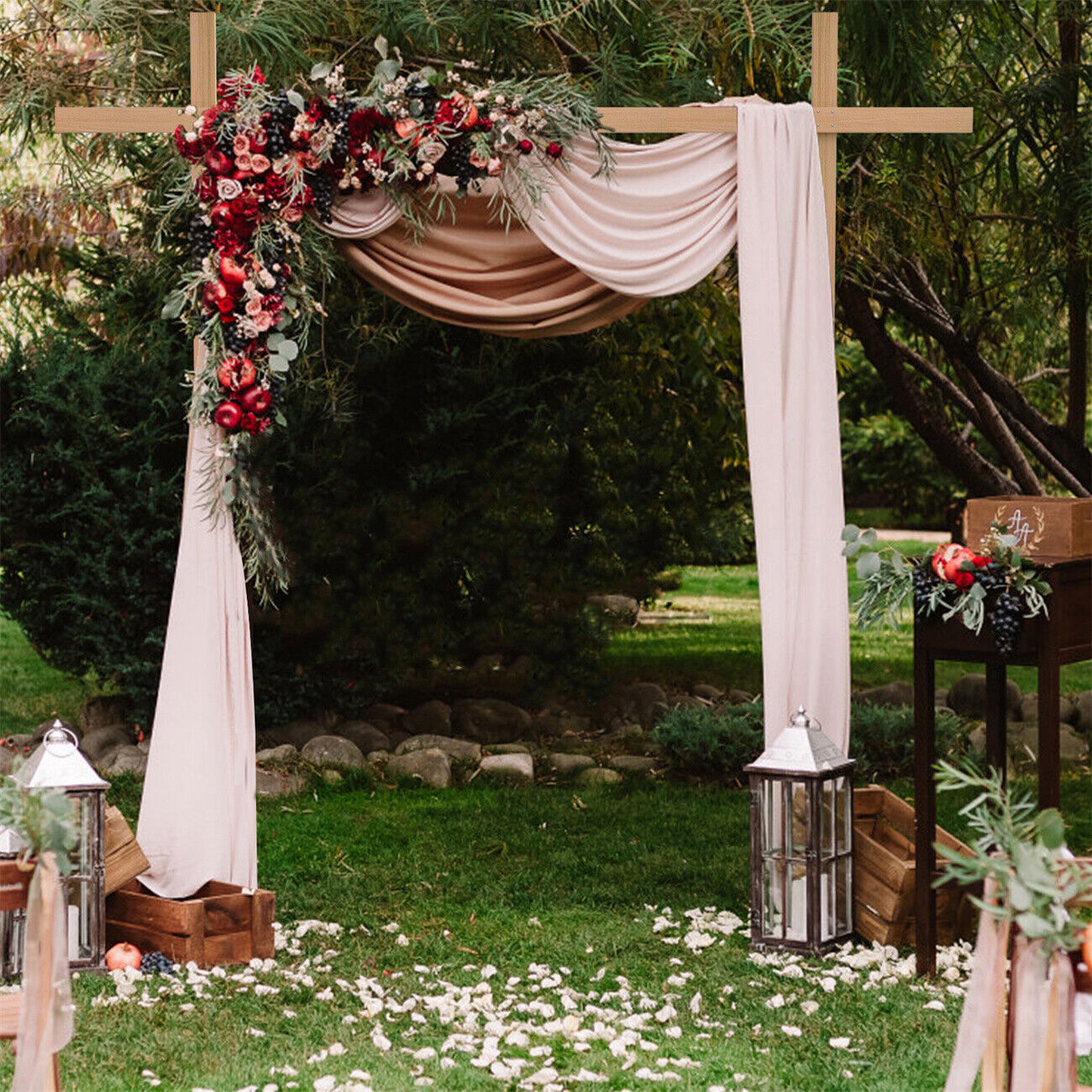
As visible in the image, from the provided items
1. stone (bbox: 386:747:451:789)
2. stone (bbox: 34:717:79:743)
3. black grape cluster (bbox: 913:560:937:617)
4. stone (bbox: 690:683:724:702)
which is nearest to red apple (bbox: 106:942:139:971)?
black grape cluster (bbox: 913:560:937:617)

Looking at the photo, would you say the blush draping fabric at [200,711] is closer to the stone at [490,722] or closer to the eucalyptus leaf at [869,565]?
the eucalyptus leaf at [869,565]

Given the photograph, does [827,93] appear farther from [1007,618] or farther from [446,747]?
[446,747]

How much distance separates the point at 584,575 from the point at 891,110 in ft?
12.0

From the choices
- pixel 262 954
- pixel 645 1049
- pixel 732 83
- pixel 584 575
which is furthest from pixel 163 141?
pixel 645 1049

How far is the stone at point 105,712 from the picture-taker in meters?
7.79

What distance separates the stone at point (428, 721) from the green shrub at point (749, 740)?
4.01 feet

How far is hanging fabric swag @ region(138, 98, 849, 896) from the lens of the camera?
452cm

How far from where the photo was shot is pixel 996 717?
15.1 feet

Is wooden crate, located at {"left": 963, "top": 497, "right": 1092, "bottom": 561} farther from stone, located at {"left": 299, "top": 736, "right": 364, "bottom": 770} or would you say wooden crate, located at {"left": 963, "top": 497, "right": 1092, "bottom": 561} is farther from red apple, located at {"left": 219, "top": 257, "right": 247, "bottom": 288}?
stone, located at {"left": 299, "top": 736, "right": 364, "bottom": 770}

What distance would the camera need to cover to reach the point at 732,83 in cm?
620

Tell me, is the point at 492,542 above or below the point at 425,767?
above

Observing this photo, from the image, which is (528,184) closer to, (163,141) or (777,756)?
(777,756)

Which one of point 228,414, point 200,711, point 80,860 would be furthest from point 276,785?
point 228,414

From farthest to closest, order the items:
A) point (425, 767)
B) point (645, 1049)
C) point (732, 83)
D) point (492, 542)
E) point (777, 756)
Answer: point (492, 542)
point (425, 767)
point (732, 83)
point (777, 756)
point (645, 1049)
